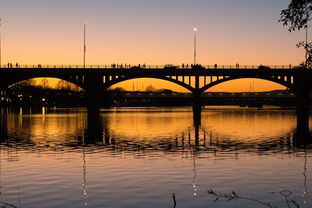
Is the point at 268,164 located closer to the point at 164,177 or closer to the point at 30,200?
the point at 164,177

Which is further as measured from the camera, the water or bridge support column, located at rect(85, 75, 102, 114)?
bridge support column, located at rect(85, 75, 102, 114)

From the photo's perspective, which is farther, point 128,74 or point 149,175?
point 128,74

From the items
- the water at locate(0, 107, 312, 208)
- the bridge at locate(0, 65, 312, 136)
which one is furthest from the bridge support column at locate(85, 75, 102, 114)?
the water at locate(0, 107, 312, 208)

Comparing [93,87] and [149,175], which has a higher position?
[93,87]

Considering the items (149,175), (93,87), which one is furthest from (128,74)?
(149,175)

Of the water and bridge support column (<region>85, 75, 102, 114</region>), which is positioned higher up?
bridge support column (<region>85, 75, 102, 114</region>)

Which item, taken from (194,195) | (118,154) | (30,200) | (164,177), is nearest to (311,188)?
(194,195)

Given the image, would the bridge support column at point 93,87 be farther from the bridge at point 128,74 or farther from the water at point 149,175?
the water at point 149,175

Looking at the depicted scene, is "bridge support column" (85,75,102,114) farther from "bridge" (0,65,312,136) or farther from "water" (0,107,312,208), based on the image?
"water" (0,107,312,208)

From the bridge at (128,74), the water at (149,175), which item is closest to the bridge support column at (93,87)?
the bridge at (128,74)

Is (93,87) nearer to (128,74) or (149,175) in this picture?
(128,74)

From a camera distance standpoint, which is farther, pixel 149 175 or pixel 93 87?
pixel 93 87

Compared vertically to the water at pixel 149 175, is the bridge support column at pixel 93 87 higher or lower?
higher

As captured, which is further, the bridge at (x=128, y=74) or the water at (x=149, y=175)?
the bridge at (x=128, y=74)
